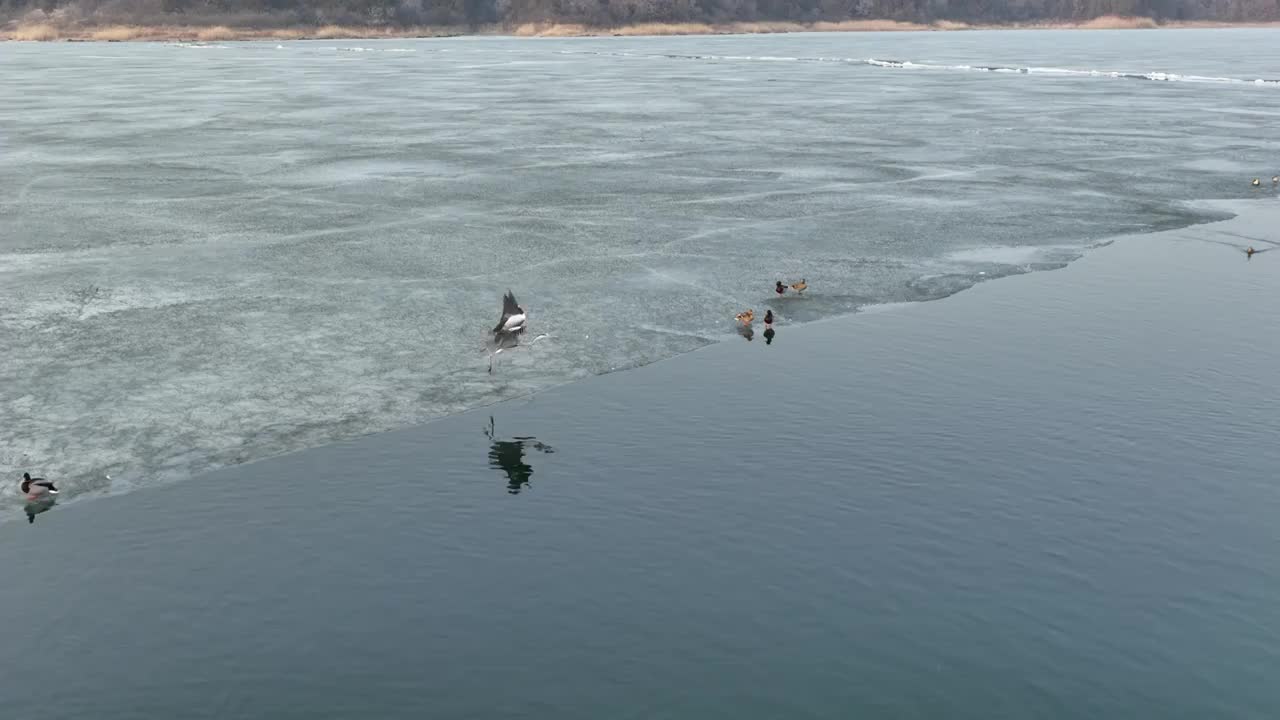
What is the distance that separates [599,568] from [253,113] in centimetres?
4694

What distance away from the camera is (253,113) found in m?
54.1

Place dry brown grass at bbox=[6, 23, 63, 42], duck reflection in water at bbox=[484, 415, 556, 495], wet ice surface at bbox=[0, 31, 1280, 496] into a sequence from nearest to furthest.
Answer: duck reflection in water at bbox=[484, 415, 556, 495]
wet ice surface at bbox=[0, 31, 1280, 496]
dry brown grass at bbox=[6, 23, 63, 42]

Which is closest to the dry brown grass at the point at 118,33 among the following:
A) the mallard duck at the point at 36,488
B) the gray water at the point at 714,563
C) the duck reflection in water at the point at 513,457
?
the gray water at the point at 714,563

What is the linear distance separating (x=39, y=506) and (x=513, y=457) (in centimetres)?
510

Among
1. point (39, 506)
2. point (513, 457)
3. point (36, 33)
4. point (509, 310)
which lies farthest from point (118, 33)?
point (513, 457)

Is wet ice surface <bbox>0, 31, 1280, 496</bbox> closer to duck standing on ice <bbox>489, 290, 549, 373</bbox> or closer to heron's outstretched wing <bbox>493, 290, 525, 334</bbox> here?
duck standing on ice <bbox>489, 290, 549, 373</bbox>

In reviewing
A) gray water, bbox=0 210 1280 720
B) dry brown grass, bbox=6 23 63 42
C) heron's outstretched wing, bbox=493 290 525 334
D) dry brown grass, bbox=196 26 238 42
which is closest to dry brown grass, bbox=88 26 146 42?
dry brown grass, bbox=6 23 63 42

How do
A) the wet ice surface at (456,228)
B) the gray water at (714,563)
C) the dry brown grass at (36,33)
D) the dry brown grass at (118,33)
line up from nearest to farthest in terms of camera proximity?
the gray water at (714,563), the wet ice surface at (456,228), the dry brown grass at (118,33), the dry brown grass at (36,33)

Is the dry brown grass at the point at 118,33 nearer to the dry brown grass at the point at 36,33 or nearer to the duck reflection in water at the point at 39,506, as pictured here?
the dry brown grass at the point at 36,33

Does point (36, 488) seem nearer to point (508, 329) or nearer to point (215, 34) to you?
point (508, 329)

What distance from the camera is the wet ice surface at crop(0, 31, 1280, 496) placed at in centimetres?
1681

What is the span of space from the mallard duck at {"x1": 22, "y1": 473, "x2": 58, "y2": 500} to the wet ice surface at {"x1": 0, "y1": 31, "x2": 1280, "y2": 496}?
1.29 ft

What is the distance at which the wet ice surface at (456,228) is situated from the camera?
16812mm

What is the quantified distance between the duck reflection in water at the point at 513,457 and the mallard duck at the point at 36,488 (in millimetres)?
4698
